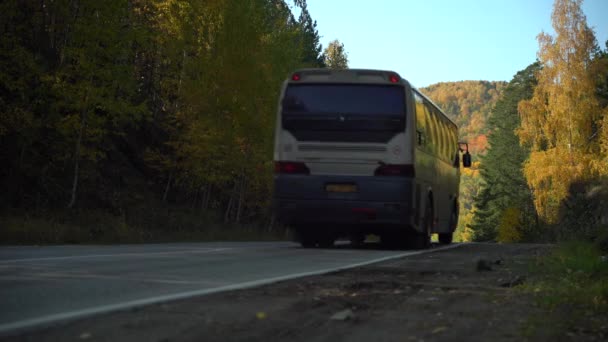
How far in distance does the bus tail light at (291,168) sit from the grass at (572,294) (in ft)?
21.2

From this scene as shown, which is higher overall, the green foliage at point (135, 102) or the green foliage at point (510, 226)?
the green foliage at point (135, 102)

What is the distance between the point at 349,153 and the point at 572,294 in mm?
9983

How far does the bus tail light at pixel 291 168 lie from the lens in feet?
56.0

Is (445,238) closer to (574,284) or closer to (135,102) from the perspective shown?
(574,284)

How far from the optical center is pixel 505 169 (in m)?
73.0

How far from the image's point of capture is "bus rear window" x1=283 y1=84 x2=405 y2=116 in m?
17.2

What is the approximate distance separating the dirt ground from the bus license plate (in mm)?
8125

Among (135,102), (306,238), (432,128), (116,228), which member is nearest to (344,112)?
→ (306,238)

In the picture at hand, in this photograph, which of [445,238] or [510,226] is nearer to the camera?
[445,238]

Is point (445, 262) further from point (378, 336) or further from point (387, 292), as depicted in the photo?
point (378, 336)

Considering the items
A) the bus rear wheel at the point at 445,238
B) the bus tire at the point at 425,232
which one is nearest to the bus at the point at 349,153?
the bus tire at the point at 425,232

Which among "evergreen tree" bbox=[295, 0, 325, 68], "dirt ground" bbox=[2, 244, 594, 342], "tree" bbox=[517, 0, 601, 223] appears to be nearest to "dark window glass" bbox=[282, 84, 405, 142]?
"dirt ground" bbox=[2, 244, 594, 342]

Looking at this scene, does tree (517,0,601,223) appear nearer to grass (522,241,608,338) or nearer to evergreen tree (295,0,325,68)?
evergreen tree (295,0,325,68)

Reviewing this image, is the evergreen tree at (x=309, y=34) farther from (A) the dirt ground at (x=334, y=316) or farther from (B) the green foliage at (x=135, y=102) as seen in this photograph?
(A) the dirt ground at (x=334, y=316)
